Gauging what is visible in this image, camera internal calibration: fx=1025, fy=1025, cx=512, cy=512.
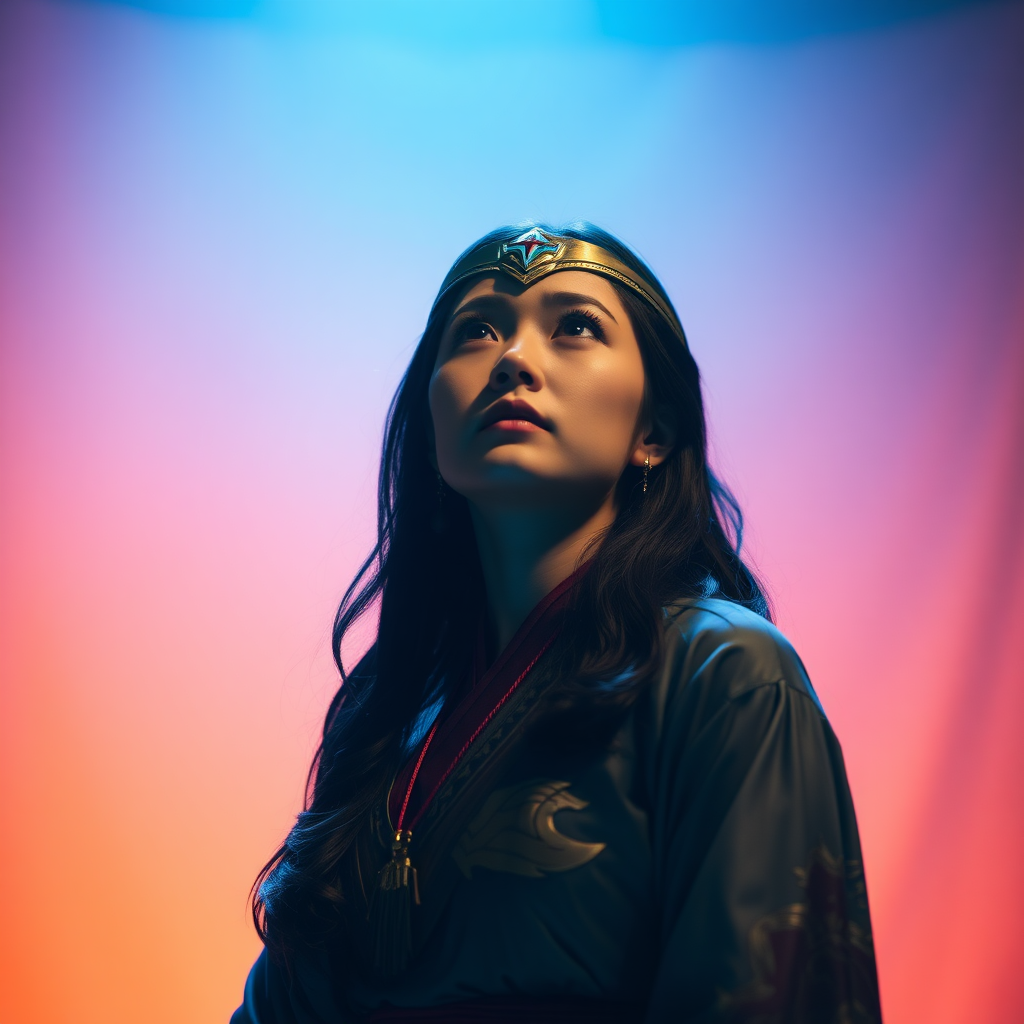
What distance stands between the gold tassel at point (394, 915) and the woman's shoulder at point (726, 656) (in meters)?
0.36

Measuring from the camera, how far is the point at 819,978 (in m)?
0.92

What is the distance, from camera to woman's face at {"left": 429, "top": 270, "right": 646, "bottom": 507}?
4.05 feet

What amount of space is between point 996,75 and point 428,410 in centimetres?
154

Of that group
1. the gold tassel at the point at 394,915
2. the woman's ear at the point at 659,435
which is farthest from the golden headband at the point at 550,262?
the gold tassel at the point at 394,915

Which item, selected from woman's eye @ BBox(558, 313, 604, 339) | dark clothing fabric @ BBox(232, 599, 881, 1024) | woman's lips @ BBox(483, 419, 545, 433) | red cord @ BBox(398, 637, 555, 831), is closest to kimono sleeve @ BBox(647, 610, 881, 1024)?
dark clothing fabric @ BBox(232, 599, 881, 1024)

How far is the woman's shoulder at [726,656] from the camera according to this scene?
1036mm

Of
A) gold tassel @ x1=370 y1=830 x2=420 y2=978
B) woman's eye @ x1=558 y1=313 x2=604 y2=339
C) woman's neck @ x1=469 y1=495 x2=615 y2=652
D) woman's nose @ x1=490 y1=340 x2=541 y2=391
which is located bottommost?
gold tassel @ x1=370 y1=830 x2=420 y2=978

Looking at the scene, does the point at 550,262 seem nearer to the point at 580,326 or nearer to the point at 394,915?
the point at 580,326

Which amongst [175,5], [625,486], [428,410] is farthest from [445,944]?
[175,5]

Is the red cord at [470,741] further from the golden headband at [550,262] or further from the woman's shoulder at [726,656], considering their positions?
the golden headband at [550,262]

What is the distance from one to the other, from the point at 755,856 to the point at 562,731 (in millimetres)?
237

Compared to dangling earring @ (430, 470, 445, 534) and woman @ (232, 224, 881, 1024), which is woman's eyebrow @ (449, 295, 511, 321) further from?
dangling earring @ (430, 470, 445, 534)

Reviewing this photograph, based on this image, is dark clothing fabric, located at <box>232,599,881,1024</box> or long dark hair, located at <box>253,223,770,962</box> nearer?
dark clothing fabric, located at <box>232,599,881,1024</box>

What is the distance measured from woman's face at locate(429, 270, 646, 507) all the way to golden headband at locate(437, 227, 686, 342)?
1cm
